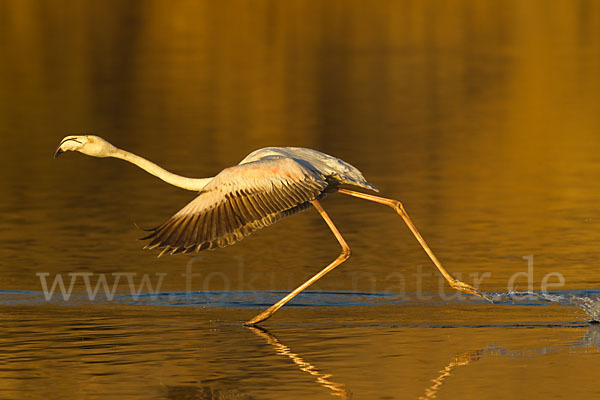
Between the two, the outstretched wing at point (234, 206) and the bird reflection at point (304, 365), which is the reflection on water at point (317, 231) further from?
the outstretched wing at point (234, 206)

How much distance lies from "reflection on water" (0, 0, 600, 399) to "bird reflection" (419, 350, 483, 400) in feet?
0.13

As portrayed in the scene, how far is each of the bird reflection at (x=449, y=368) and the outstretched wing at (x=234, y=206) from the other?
1.81 meters

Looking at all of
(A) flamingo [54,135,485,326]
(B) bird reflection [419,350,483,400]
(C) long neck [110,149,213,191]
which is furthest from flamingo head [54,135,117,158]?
(B) bird reflection [419,350,483,400]

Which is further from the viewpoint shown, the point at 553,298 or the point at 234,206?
the point at 553,298

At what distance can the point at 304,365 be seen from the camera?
987cm

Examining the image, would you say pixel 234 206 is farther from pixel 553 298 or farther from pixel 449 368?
pixel 553 298

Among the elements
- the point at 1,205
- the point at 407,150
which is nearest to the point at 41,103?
the point at 407,150

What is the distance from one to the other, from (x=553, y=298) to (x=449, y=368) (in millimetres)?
2752

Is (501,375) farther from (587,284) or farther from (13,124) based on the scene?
(13,124)

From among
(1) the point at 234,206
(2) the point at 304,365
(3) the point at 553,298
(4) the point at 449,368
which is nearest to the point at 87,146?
(1) the point at 234,206

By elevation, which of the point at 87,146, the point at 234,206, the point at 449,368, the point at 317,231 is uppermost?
the point at 87,146

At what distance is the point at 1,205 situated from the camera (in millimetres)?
18484

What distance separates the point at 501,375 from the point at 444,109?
2294 cm

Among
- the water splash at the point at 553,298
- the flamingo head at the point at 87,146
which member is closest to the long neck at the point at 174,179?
the flamingo head at the point at 87,146
